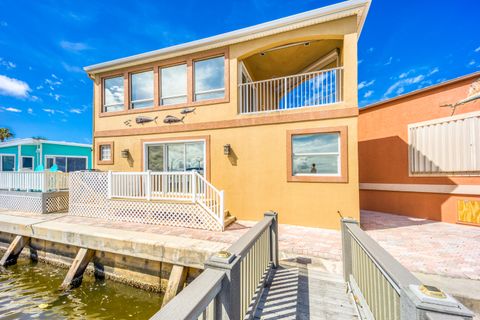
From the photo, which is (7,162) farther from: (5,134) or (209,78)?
(209,78)

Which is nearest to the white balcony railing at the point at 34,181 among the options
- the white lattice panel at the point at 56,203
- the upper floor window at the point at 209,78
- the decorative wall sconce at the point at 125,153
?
the white lattice panel at the point at 56,203

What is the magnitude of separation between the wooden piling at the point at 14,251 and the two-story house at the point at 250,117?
3604 mm

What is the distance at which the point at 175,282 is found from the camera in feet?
13.7

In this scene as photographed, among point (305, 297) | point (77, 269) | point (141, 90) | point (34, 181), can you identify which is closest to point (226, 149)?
point (141, 90)

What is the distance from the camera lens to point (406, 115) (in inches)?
304

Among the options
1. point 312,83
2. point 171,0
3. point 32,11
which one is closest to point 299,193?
point 312,83

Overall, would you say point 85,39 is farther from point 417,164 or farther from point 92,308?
point 417,164

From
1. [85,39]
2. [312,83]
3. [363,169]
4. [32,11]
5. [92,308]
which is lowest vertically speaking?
[92,308]

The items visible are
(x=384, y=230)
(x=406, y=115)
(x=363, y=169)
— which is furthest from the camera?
(x=363, y=169)

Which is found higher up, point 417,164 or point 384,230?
point 417,164

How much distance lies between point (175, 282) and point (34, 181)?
27.9ft

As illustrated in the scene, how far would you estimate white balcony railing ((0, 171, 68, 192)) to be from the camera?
8.25 m

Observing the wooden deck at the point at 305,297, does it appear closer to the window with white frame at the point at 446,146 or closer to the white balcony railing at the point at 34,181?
the window with white frame at the point at 446,146

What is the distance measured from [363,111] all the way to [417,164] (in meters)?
3.09
